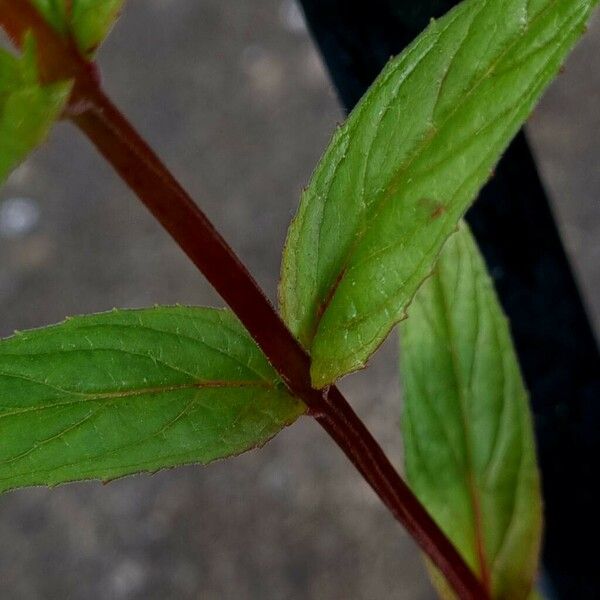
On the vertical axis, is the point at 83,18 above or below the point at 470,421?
above

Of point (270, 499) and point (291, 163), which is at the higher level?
point (291, 163)

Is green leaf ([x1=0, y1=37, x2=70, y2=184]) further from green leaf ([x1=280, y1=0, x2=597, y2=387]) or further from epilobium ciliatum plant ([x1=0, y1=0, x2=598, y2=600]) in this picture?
green leaf ([x1=280, y1=0, x2=597, y2=387])

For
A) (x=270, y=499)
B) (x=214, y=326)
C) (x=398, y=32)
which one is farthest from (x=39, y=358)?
(x=270, y=499)

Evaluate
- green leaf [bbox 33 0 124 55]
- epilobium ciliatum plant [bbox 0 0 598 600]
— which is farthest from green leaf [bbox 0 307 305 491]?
green leaf [bbox 33 0 124 55]

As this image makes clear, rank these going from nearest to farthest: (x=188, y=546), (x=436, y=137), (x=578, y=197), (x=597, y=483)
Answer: (x=436, y=137)
(x=597, y=483)
(x=188, y=546)
(x=578, y=197)

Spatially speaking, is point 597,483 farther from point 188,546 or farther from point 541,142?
point 541,142

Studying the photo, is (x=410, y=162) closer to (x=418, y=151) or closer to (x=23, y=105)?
(x=418, y=151)

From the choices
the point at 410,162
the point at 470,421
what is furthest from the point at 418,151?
the point at 470,421

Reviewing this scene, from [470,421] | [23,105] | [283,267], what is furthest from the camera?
[470,421]
